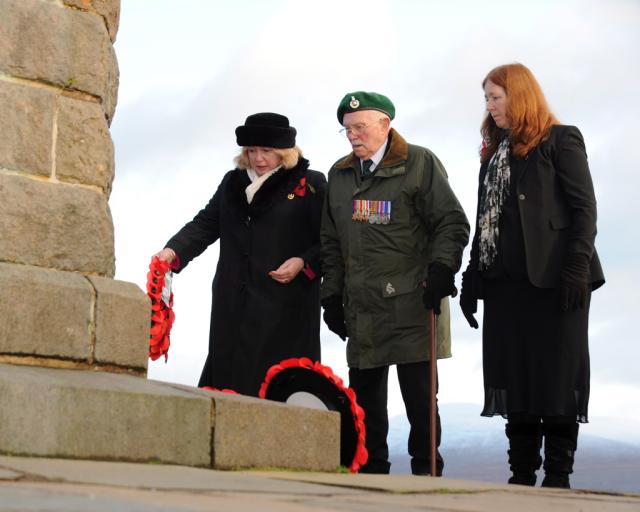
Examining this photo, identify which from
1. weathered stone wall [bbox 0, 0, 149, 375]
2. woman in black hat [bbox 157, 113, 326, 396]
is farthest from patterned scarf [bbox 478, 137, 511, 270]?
weathered stone wall [bbox 0, 0, 149, 375]

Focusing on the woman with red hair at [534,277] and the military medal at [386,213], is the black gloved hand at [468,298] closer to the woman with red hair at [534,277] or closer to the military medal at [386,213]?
the woman with red hair at [534,277]

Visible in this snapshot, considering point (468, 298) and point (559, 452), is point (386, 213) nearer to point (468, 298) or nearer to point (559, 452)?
point (468, 298)

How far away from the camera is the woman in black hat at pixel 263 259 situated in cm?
666

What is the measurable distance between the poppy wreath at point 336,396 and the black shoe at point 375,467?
0.44 metres

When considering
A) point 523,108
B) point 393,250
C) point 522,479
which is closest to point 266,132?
point 393,250

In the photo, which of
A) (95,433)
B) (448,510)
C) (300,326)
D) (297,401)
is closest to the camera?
(448,510)

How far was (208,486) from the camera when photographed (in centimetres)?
367

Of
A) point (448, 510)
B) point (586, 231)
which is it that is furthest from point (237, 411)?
point (586, 231)

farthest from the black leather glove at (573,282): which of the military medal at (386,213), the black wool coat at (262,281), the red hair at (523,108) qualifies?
the black wool coat at (262,281)

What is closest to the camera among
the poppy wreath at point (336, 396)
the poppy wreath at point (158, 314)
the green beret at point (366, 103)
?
the poppy wreath at point (336, 396)

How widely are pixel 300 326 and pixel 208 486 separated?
306 centimetres

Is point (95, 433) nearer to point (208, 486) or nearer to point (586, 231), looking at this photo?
point (208, 486)

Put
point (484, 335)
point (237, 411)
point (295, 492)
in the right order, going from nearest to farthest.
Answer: point (295, 492) → point (237, 411) → point (484, 335)

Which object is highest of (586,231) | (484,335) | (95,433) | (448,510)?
(586,231)
